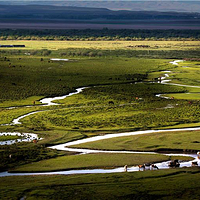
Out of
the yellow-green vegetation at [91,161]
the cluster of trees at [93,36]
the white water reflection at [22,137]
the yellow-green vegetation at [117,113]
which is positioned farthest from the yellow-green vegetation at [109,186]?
the cluster of trees at [93,36]

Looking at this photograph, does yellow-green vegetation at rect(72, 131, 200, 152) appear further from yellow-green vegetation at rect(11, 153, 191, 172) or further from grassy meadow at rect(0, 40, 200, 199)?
yellow-green vegetation at rect(11, 153, 191, 172)

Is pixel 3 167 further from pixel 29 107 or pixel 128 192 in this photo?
pixel 29 107

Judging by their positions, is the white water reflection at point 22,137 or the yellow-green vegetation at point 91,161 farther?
the white water reflection at point 22,137

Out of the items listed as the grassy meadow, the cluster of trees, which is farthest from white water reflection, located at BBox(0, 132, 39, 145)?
the cluster of trees

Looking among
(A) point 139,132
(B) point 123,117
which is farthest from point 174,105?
(A) point 139,132

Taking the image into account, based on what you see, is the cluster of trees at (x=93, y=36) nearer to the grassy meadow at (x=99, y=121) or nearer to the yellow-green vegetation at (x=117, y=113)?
the grassy meadow at (x=99, y=121)

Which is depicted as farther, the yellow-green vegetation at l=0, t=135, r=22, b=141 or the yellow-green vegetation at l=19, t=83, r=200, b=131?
the yellow-green vegetation at l=19, t=83, r=200, b=131
